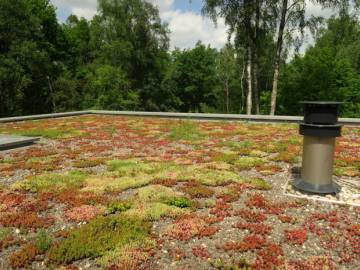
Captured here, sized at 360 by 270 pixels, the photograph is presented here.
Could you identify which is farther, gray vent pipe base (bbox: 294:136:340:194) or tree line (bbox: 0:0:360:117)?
tree line (bbox: 0:0:360:117)

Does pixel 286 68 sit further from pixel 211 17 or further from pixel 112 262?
pixel 112 262

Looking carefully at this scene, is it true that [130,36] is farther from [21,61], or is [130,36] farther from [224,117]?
[224,117]

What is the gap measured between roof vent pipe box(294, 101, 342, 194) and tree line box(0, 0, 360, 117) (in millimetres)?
18458

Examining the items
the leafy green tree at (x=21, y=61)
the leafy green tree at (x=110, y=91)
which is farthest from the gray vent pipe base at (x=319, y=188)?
the leafy green tree at (x=110, y=91)

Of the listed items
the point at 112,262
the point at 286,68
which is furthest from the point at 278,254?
the point at 286,68

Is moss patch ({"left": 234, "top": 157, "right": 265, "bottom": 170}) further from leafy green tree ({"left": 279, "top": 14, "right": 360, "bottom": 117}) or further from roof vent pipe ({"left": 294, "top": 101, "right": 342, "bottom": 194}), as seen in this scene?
leafy green tree ({"left": 279, "top": 14, "right": 360, "bottom": 117})

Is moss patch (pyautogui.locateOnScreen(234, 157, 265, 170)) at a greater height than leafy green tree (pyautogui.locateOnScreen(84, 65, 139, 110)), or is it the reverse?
leafy green tree (pyautogui.locateOnScreen(84, 65, 139, 110))

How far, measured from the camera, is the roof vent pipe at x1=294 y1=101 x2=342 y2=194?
270 inches

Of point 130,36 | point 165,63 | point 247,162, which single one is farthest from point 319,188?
point 165,63

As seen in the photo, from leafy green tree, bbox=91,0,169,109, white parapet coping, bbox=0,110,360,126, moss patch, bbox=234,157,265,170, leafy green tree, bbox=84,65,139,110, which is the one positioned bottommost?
moss patch, bbox=234,157,265,170

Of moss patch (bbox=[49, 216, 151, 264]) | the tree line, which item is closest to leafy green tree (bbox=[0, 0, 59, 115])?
the tree line

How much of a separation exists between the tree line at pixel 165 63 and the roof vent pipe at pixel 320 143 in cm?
1846

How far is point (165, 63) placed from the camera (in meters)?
48.8

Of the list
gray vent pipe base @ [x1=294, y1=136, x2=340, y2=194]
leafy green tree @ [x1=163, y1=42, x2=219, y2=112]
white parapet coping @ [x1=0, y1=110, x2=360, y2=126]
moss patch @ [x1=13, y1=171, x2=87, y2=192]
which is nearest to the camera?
gray vent pipe base @ [x1=294, y1=136, x2=340, y2=194]
